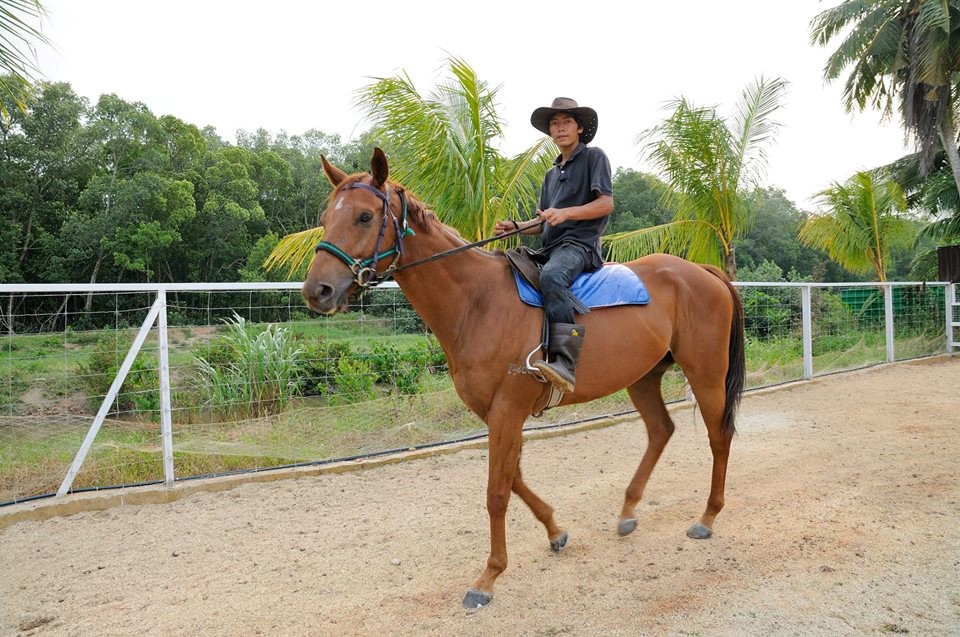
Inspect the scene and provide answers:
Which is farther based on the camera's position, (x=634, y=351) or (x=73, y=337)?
(x=73, y=337)

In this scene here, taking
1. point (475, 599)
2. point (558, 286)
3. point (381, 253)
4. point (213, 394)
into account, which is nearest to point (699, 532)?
point (475, 599)

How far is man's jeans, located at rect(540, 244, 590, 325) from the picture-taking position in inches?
129

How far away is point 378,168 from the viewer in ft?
9.49

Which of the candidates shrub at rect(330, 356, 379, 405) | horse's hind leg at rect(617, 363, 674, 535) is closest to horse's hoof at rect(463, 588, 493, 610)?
horse's hind leg at rect(617, 363, 674, 535)

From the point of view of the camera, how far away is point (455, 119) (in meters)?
7.57

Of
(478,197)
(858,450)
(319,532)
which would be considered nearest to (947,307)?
(858,450)

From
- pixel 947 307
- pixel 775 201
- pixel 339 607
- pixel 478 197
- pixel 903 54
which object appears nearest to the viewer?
pixel 339 607

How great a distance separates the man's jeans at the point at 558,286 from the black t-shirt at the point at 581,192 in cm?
24

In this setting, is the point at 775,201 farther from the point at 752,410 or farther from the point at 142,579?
the point at 142,579

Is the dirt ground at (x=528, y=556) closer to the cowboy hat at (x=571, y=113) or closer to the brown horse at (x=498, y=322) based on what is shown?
the brown horse at (x=498, y=322)

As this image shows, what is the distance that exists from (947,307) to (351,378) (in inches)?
564

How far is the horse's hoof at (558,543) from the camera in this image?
366 centimetres

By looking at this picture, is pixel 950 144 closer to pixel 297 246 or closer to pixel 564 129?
pixel 564 129

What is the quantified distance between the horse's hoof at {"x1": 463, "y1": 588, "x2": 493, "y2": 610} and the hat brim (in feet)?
9.30
